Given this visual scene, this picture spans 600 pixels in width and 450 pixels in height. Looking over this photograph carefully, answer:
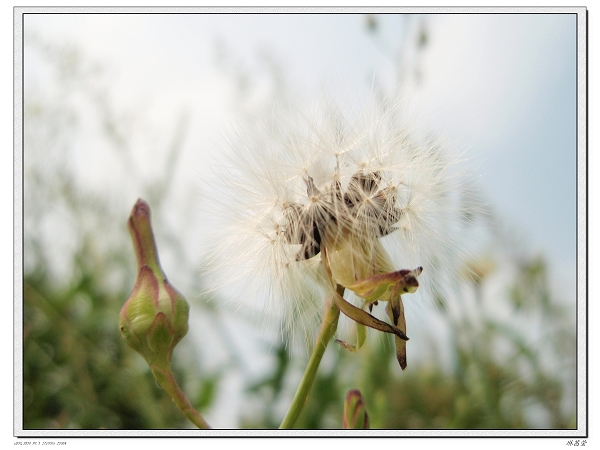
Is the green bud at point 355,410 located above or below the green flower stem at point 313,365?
below

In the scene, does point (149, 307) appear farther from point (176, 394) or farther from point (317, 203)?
point (317, 203)

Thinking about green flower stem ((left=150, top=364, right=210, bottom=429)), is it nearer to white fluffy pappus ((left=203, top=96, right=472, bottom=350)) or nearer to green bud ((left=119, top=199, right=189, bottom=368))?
green bud ((left=119, top=199, right=189, bottom=368))

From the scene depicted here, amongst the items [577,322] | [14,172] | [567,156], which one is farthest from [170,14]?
[577,322]

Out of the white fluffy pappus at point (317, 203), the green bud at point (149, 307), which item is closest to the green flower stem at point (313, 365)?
the white fluffy pappus at point (317, 203)

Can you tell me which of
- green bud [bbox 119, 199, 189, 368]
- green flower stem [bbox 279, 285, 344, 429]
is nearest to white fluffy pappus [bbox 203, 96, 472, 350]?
green flower stem [bbox 279, 285, 344, 429]

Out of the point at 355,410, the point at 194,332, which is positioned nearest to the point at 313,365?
the point at 355,410

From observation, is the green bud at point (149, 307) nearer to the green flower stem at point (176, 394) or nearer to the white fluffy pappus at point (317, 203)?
the green flower stem at point (176, 394)
